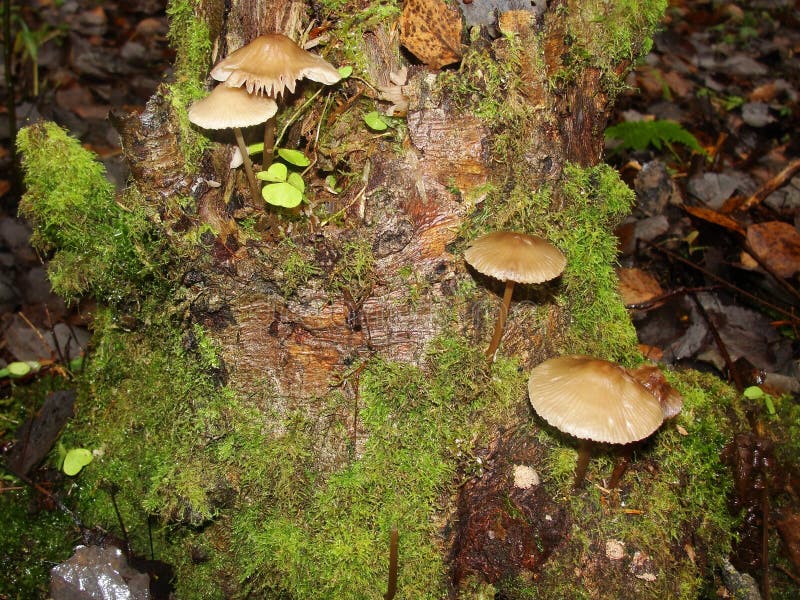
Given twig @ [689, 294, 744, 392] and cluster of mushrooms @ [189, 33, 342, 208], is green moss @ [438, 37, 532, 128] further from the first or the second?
twig @ [689, 294, 744, 392]

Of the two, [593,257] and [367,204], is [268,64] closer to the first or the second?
[367,204]

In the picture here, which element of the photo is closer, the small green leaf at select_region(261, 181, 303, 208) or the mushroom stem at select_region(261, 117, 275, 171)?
the small green leaf at select_region(261, 181, 303, 208)

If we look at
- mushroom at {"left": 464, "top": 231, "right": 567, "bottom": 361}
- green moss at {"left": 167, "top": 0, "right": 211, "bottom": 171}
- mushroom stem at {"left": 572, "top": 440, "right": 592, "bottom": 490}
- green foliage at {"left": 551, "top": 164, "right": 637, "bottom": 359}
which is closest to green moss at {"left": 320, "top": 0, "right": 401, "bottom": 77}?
green moss at {"left": 167, "top": 0, "right": 211, "bottom": 171}

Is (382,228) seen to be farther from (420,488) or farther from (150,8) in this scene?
(150,8)

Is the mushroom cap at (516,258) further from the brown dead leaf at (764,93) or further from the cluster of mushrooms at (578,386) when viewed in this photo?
the brown dead leaf at (764,93)

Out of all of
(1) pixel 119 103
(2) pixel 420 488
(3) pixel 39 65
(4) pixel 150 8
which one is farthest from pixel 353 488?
(4) pixel 150 8

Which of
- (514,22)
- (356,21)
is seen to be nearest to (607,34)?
(514,22)
